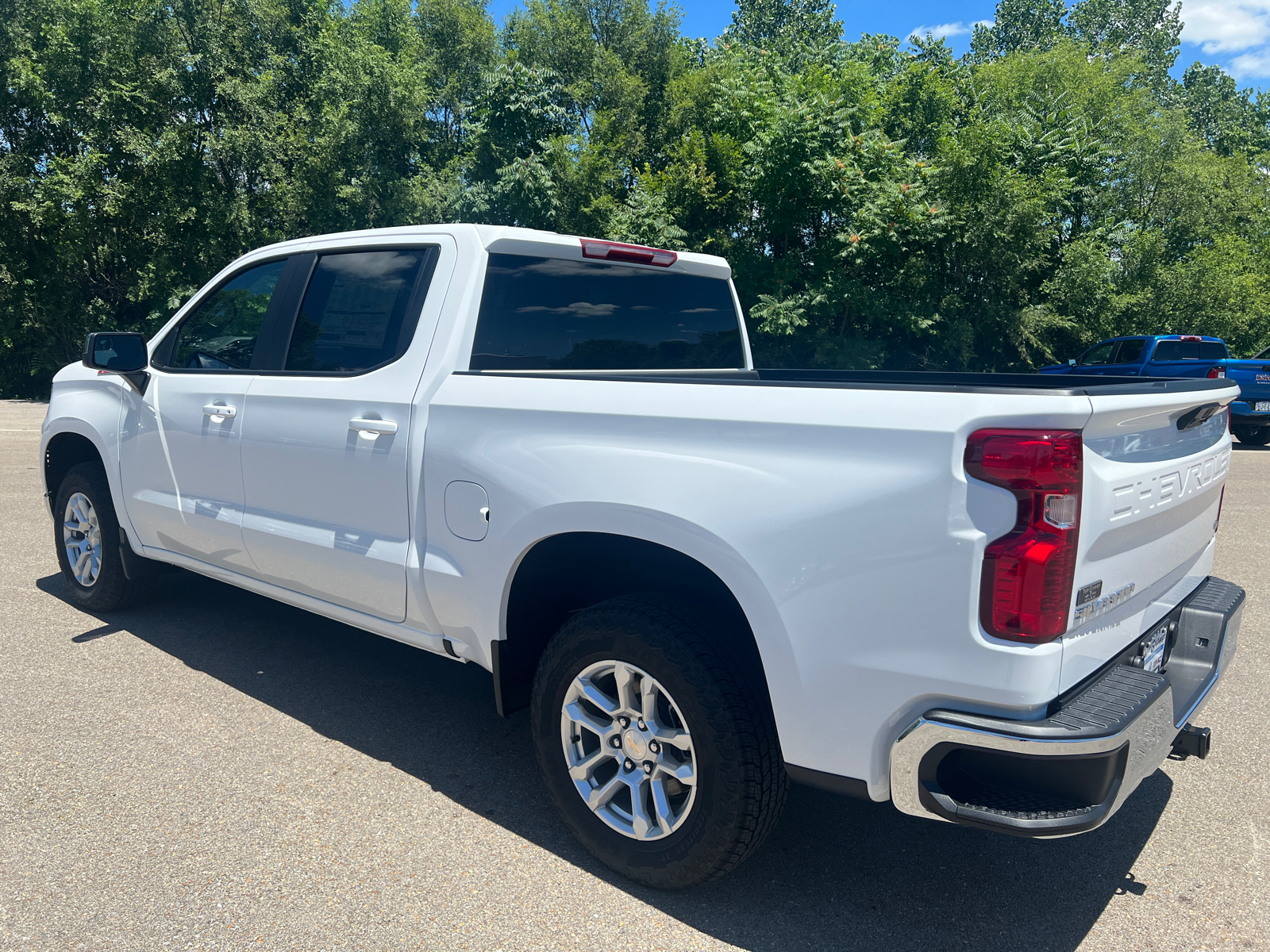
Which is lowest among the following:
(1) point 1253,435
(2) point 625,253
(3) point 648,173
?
(1) point 1253,435

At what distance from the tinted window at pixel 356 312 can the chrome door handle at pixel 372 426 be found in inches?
9.6

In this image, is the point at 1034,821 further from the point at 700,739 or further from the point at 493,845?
the point at 493,845

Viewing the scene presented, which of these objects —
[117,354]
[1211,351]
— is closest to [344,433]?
[117,354]

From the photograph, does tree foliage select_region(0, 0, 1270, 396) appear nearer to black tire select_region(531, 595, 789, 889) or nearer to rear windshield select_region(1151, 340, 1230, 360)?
rear windshield select_region(1151, 340, 1230, 360)

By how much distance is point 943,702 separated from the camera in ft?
6.76

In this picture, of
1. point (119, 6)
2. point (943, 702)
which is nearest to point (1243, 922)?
point (943, 702)

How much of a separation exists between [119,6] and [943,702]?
105 feet

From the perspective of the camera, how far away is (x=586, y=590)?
313 centimetres

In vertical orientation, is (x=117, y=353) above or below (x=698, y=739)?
above

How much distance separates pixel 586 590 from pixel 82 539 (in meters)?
3.60

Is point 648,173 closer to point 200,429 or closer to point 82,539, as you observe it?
point 82,539

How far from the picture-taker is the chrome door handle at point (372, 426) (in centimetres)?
319

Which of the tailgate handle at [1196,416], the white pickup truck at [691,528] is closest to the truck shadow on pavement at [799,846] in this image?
the white pickup truck at [691,528]

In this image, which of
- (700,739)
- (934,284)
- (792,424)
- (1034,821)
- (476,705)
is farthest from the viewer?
(934,284)
